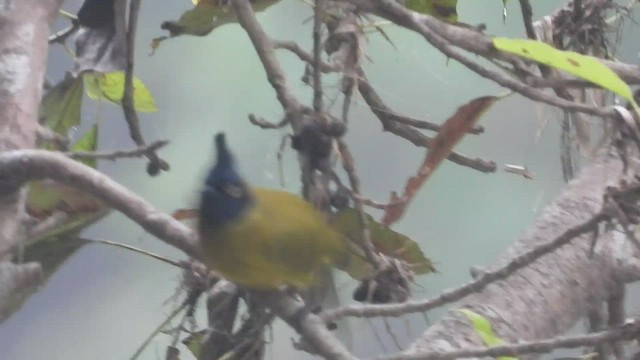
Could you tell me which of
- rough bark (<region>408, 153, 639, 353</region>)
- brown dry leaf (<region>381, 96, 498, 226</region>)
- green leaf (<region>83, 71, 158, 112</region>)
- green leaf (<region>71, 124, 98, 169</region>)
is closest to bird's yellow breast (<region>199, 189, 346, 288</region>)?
brown dry leaf (<region>381, 96, 498, 226</region>)

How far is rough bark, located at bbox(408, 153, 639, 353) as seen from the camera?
2.72 ft

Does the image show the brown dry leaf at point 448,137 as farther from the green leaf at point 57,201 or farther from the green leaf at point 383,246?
the green leaf at point 57,201

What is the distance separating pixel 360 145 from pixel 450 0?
1.77 feet

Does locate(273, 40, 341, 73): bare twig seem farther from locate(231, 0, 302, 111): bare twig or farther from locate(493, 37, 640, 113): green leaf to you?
locate(493, 37, 640, 113): green leaf

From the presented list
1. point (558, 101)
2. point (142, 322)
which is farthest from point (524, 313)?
point (142, 322)

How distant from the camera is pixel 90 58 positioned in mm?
837

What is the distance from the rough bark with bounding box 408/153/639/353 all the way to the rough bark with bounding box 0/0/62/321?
1.13 feet

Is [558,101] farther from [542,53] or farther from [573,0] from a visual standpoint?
[573,0]

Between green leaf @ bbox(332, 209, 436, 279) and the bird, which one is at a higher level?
the bird

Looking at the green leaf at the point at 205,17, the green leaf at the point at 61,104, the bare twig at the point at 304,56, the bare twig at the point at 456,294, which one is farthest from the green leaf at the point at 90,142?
the bare twig at the point at 456,294

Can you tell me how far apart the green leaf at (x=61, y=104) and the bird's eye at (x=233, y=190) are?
44 cm

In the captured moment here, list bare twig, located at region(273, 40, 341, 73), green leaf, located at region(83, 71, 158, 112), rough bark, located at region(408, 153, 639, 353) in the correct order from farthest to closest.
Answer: green leaf, located at region(83, 71, 158, 112)
rough bark, located at region(408, 153, 639, 353)
bare twig, located at region(273, 40, 341, 73)

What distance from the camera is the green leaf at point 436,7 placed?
0.85 metres

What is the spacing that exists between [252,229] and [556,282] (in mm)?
446
